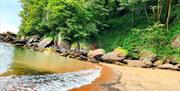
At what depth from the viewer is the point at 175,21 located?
38688mm

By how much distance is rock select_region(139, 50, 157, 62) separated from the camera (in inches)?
1310

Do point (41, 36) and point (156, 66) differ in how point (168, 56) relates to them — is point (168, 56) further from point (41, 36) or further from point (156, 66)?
point (41, 36)

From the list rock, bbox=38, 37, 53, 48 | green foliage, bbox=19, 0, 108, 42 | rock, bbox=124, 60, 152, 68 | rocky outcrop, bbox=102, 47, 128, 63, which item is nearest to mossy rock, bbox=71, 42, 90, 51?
green foliage, bbox=19, 0, 108, 42

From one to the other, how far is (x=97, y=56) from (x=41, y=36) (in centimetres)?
1575

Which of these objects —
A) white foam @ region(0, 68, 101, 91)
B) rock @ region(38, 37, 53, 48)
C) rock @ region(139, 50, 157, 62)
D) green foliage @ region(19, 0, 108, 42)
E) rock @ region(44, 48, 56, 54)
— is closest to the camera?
white foam @ region(0, 68, 101, 91)

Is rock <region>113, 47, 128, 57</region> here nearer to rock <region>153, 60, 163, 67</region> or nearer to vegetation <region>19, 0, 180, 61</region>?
vegetation <region>19, 0, 180, 61</region>

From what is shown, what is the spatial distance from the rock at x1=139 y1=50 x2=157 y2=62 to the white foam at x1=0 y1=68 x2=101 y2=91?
15.0 metres

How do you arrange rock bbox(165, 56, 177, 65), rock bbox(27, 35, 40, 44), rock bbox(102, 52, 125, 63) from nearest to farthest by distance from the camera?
rock bbox(165, 56, 177, 65)
rock bbox(102, 52, 125, 63)
rock bbox(27, 35, 40, 44)

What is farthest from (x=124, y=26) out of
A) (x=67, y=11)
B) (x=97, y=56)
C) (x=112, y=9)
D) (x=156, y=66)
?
(x=156, y=66)

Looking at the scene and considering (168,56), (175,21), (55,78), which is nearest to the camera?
(55,78)

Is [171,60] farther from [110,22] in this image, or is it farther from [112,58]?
[110,22]

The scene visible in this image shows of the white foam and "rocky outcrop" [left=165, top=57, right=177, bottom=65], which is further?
"rocky outcrop" [left=165, top=57, right=177, bottom=65]

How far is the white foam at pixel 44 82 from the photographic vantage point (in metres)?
14.3

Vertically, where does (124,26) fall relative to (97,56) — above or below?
above
